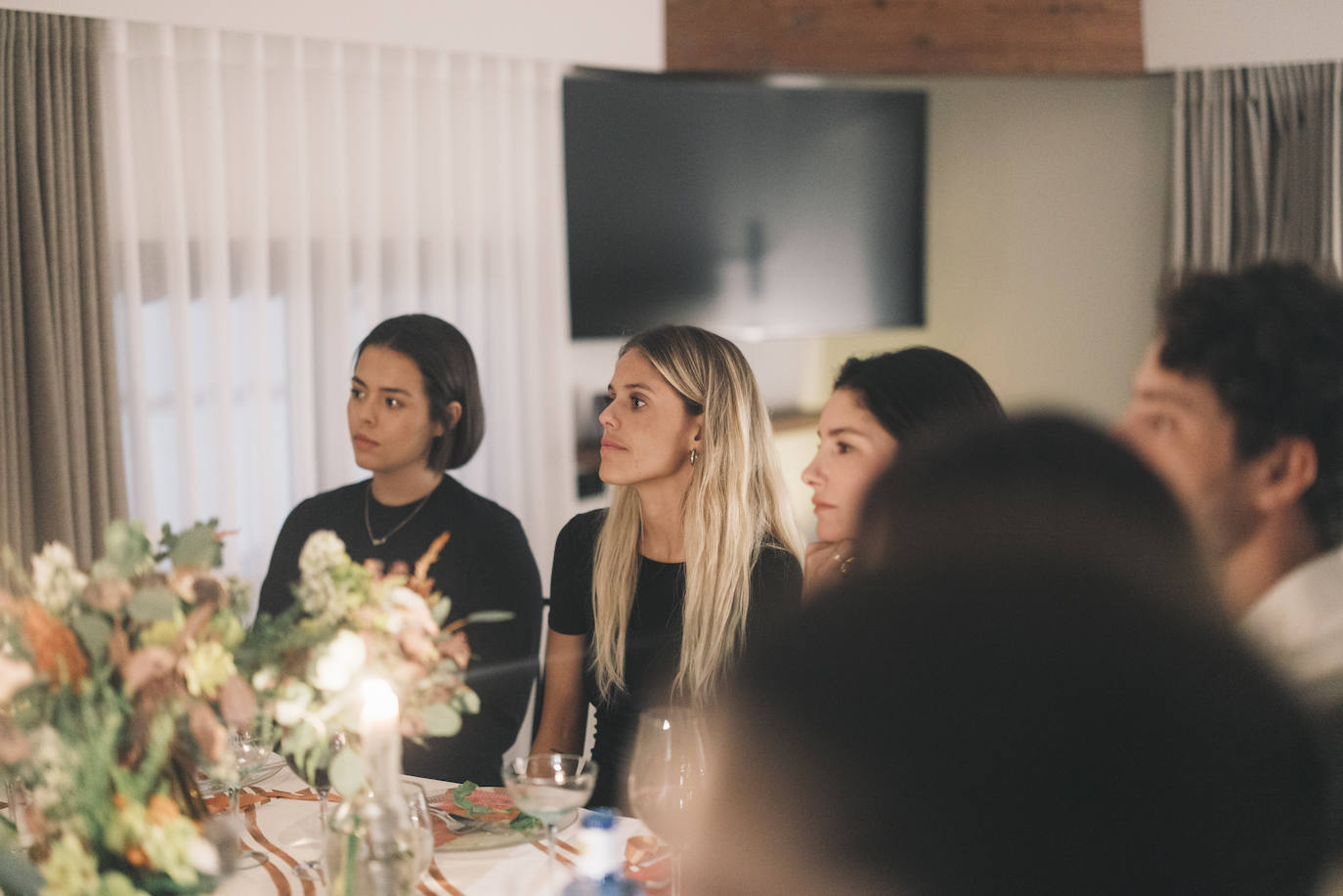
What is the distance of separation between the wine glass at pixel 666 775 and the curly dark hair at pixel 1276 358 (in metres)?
0.74

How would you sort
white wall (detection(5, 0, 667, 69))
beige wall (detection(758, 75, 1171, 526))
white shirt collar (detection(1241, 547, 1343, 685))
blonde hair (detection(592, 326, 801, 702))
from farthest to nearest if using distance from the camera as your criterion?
beige wall (detection(758, 75, 1171, 526)) < white wall (detection(5, 0, 667, 69)) < blonde hair (detection(592, 326, 801, 702)) < white shirt collar (detection(1241, 547, 1343, 685))

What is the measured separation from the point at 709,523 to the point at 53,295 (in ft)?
5.90

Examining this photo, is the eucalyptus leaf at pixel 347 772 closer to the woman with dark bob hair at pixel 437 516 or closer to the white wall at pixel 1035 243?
the woman with dark bob hair at pixel 437 516

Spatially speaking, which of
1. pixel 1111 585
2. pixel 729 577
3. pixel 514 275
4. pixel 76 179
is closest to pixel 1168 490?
pixel 1111 585

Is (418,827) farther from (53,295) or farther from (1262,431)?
(53,295)

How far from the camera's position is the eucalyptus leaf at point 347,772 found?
1.16 meters

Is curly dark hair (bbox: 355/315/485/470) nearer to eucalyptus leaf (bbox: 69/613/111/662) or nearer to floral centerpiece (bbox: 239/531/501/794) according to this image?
floral centerpiece (bbox: 239/531/501/794)

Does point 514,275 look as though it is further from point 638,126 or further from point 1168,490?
point 1168,490

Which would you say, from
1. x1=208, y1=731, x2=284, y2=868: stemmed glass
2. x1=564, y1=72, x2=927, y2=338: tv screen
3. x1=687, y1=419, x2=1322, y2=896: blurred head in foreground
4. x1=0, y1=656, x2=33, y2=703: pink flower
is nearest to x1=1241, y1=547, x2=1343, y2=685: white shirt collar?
x1=687, y1=419, x2=1322, y2=896: blurred head in foreground

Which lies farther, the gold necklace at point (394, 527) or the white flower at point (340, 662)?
the gold necklace at point (394, 527)

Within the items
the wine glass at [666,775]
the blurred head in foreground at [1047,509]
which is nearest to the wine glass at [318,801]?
the wine glass at [666,775]

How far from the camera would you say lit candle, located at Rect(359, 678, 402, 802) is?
3.76ft

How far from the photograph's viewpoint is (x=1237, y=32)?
3654mm

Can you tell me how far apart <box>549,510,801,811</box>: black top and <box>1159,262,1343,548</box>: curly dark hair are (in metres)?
1.27
